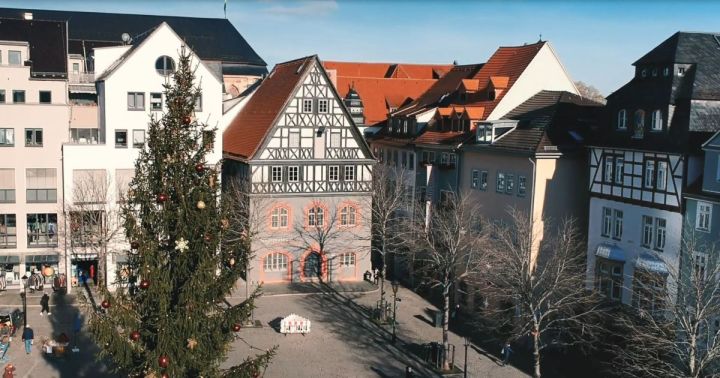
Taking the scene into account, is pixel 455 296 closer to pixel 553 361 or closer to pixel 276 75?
pixel 553 361

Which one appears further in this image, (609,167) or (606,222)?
(609,167)

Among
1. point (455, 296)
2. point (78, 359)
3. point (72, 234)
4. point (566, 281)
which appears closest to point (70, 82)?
point (72, 234)

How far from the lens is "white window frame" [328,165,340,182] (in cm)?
4450

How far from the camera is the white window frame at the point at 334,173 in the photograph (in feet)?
146

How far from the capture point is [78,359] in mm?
30531

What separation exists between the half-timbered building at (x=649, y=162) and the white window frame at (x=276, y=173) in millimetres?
16721

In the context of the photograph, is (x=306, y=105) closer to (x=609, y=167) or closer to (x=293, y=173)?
(x=293, y=173)

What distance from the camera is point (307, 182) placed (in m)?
44.1

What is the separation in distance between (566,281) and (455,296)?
481 inches

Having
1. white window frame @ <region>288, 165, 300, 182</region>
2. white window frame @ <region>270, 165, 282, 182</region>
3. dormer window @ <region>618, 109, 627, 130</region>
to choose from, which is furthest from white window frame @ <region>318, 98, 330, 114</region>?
dormer window @ <region>618, 109, 627, 130</region>

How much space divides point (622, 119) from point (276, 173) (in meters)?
18.5

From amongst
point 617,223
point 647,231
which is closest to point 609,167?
point 617,223

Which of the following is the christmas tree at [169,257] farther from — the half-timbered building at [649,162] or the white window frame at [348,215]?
the white window frame at [348,215]

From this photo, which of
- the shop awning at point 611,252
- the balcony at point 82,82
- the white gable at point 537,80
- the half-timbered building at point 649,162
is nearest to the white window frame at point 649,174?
the half-timbered building at point 649,162
